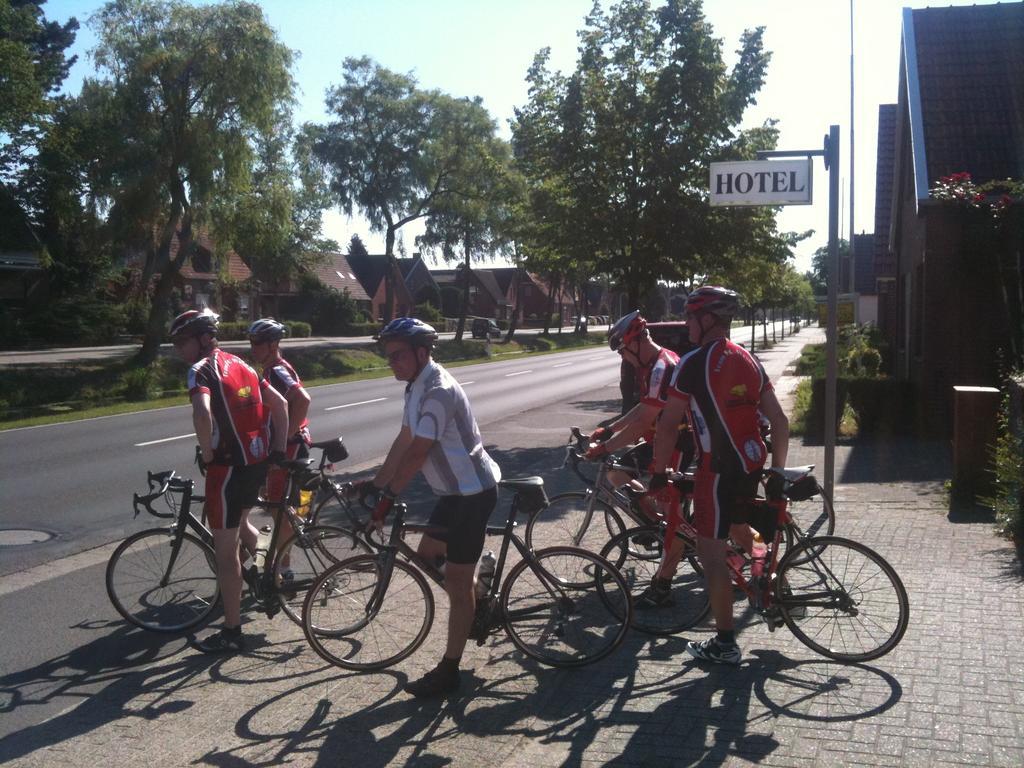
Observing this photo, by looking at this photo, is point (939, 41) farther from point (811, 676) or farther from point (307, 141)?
point (307, 141)

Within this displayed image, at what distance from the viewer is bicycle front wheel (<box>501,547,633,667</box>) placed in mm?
5309

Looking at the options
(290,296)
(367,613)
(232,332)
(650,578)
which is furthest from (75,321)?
(367,613)

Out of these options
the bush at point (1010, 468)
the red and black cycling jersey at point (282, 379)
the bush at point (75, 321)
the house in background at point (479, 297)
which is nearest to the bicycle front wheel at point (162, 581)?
the red and black cycling jersey at point (282, 379)

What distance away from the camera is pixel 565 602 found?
5.36 metres

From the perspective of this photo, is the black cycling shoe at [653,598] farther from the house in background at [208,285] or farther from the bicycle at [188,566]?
the house in background at [208,285]

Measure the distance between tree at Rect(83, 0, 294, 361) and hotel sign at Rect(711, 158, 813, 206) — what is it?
25844 millimetres

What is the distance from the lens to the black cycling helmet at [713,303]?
5242 mm

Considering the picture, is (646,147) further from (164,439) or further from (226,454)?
(226,454)

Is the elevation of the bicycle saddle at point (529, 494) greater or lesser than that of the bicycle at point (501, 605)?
greater

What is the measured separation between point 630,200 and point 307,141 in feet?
124

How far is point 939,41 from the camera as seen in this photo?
17.8 m

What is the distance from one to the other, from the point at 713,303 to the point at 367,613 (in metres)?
2.31

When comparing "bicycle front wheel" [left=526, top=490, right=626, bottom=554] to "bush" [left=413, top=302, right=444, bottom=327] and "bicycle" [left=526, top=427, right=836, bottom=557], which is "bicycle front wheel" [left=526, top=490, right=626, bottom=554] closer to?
"bicycle" [left=526, top=427, right=836, bottom=557]

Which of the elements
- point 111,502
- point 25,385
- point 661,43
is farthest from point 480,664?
point 25,385
